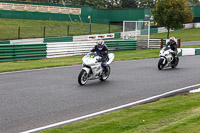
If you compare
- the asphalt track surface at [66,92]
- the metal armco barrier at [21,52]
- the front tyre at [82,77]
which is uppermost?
the metal armco barrier at [21,52]

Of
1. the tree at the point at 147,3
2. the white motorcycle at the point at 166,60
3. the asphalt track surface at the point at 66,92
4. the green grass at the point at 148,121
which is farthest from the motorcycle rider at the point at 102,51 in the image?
the tree at the point at 147,3

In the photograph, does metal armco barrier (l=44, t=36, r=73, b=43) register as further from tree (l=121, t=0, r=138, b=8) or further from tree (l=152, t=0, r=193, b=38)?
tree (l=121, t=0, r=138, b=8)

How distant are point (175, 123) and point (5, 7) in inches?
1726

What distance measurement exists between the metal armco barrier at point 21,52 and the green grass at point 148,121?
13.9m

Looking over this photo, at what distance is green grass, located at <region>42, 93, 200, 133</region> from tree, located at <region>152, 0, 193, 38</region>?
2983 centimetres

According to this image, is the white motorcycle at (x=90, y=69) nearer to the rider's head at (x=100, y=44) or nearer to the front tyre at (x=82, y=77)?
the front tyre at (x=82, y=77)

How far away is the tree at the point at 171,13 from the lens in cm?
3809

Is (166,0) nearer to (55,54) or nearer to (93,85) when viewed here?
(55,54)

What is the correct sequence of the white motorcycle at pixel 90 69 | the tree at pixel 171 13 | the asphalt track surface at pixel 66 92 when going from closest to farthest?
the asphalt track surface at pixel 66 92, the white motorcycle at pixel 90 69, the tree at pixel 171 13

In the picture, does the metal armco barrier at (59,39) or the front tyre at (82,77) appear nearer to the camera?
the front tyre at (82,77)

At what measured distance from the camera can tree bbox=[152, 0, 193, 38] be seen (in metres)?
38.1

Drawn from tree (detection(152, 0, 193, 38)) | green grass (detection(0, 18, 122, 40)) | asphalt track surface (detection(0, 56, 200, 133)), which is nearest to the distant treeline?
green grass (detection(0, 18, 122, 40))

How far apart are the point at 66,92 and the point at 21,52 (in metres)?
11.3

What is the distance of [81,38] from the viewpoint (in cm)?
4272
